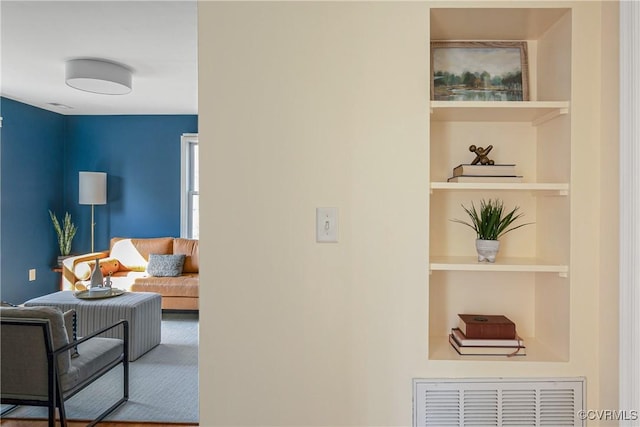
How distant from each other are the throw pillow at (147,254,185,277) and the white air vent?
4.18 metres

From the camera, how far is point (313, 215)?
142 centimetres

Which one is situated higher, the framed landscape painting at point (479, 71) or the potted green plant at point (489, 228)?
the framed landscape painting at point (479, 71)

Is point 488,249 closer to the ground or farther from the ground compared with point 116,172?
closer to the ground

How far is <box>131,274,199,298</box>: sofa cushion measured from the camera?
4750 mm

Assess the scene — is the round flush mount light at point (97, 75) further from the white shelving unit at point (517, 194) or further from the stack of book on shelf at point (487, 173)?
the stack of book on shelf at point (487, 173)

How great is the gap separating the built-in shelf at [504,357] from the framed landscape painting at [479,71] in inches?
35.7

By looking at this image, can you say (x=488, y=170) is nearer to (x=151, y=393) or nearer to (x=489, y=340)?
(x=489, y=340)

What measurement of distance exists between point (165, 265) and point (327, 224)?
13.6 feet

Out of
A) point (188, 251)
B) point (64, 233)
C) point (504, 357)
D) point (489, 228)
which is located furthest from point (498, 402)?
point (64, 233)

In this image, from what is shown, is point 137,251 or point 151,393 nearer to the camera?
point 151,393

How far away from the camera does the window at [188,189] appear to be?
5828 mm

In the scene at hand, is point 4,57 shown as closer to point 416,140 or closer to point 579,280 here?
point 416,140

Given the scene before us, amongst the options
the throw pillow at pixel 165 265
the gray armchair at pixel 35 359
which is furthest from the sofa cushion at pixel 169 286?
the gray armchair at pixel 35 359
